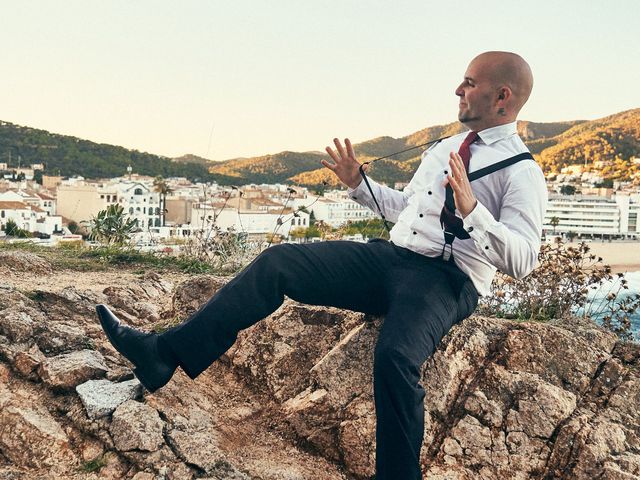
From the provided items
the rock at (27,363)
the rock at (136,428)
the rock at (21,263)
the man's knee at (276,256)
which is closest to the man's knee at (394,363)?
the man's knee at (276,256)

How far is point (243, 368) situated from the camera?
3.12 meters

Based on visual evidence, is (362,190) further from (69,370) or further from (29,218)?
(29,218)

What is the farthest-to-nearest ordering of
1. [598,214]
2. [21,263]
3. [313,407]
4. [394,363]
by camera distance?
[598,214] → [21,263] → [313,407] → [394,363]

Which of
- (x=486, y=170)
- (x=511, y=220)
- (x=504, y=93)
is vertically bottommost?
(x=511, y=220)

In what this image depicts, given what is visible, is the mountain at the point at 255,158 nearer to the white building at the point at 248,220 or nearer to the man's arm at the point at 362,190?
the white building at the point at 248,220

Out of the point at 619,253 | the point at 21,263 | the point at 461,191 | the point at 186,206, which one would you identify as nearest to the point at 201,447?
the point at 461,191

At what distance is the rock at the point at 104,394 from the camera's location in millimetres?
2561

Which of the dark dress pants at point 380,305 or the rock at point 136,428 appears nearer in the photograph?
the dark dress pants at point 380,305

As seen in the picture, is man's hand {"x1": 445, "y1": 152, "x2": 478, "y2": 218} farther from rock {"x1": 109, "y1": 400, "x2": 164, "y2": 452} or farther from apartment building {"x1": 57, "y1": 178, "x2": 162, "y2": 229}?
apartment building {"x1": 57, "y1": 178, "x2": 162, "y2": 229}

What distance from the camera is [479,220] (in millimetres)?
2234

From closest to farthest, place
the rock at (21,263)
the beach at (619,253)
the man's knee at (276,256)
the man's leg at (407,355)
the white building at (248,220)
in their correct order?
1. the man's leg at (407,355)
2. the man's knee at (276,256)
3. the rock at (21,263)
4. the white building at (248,220)
5. the beach at (619,253)

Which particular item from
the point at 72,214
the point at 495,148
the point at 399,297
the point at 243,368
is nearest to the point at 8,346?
the point at 243,368

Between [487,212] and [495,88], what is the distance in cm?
60

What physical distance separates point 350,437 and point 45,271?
3175 millimetres
